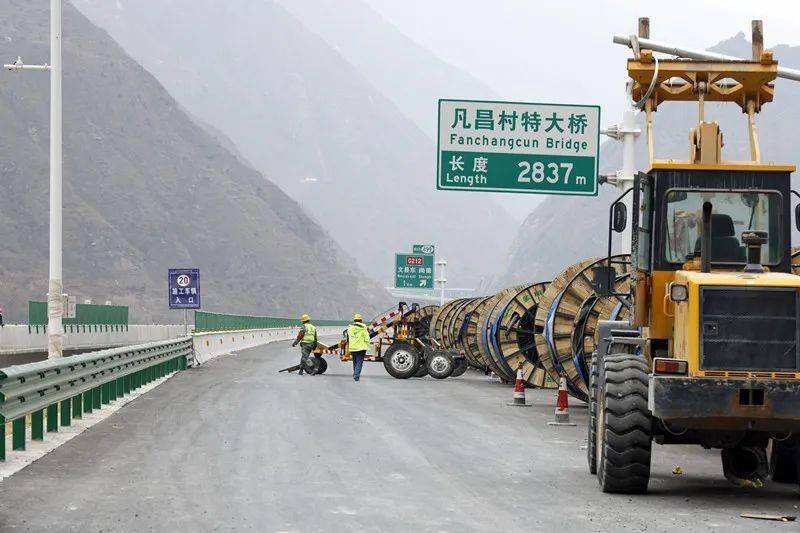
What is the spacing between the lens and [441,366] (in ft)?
111

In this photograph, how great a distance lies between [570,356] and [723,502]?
11.3 metres

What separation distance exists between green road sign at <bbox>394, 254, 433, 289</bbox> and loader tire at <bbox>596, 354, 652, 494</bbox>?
2901 inches

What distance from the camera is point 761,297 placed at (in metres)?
10.7

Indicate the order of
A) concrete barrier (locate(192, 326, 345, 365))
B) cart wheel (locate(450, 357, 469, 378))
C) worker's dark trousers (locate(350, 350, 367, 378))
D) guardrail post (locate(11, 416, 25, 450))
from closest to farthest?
guardrail post (locate(11, 416, 25, 450)), worker's dark trousers (locate(350, 350, 367, 378)), cart wheel (locate(450, 357, 469, 378)), concrete barrier (locate(192, 326, 345, 365))

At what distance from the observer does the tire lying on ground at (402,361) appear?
3369cm

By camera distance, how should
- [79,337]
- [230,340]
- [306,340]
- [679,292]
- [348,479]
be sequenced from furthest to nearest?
[230,340], [79,337], [306,340], [348,479], [679,292]

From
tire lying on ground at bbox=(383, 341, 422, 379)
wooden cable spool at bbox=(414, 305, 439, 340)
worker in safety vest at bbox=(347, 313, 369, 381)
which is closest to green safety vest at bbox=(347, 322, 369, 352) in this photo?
worker in safety vest at bbox=(347, 313, 369, 381)

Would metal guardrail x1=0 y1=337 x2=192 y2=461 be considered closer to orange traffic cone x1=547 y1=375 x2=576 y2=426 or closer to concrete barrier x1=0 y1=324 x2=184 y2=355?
orange traffic cone x1=547 y1=375 x2=576 y2=426

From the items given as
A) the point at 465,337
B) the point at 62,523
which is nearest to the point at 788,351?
the point at 62,523

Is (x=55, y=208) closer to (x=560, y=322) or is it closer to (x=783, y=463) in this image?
(x=560, y=322)

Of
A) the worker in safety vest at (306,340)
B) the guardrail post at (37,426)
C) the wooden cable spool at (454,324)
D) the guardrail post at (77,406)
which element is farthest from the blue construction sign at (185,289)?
the guardrail post at (37,426)

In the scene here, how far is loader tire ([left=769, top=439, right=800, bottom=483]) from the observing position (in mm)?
12367

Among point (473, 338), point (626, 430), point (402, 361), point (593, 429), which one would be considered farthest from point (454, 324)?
point (626, 430)

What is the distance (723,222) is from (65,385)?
28.2ft
